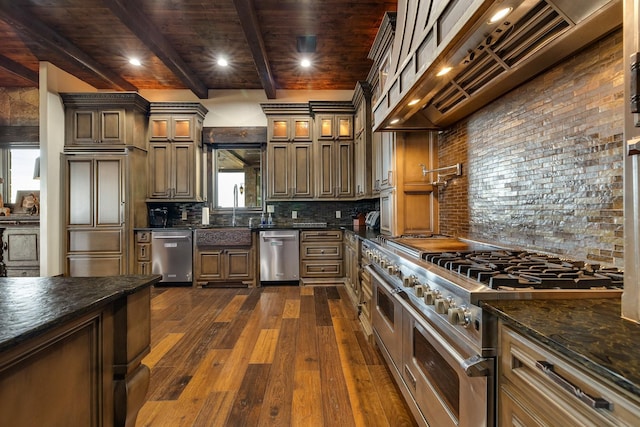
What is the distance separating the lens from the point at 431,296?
125cm

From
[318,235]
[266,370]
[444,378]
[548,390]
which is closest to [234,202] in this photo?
[318,235]

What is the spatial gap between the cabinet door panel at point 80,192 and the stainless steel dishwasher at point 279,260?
8.09 feet

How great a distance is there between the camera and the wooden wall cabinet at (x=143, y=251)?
4.41 metres

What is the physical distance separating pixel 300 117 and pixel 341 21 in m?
1.67

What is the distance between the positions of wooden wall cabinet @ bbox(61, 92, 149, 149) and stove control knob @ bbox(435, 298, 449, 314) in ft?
15.4

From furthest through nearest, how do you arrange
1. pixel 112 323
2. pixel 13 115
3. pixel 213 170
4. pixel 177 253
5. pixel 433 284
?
pixel 213 170
pixel 13 115
pixel 177 253
pixel 433 284
pixel 112 323

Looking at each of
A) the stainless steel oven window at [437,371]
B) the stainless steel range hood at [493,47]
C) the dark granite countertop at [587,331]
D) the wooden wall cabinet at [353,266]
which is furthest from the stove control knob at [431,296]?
the wooden wall cabinet at [353,266]

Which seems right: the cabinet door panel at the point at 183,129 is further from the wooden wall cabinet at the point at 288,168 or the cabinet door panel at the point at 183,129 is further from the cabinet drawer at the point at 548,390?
the cabinet drawer at the point at 548,390

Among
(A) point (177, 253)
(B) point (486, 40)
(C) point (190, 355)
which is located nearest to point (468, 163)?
(B) point (486, 40)

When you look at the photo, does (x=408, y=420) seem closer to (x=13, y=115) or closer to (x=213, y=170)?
(x=213, y=170)

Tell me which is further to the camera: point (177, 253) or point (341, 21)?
point (177, 253)

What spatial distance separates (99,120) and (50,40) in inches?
43.1

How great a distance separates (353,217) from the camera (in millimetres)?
4988

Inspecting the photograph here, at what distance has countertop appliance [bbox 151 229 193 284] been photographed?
440cm
